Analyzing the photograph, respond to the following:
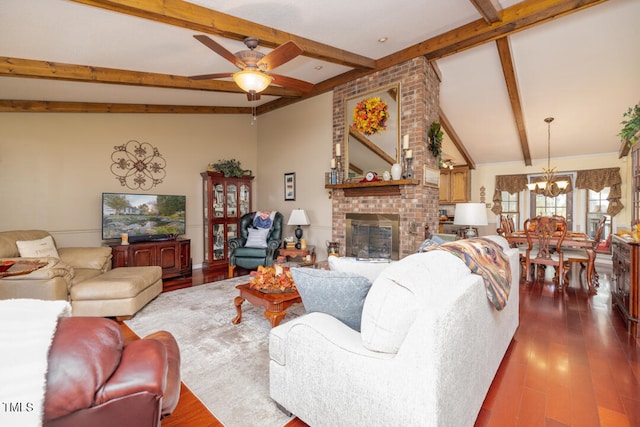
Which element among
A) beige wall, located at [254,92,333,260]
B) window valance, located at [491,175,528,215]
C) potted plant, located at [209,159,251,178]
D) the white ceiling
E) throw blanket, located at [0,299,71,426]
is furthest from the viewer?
window valance, located at [491,175,528,215]

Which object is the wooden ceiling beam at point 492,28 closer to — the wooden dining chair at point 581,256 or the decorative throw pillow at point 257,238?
the wooden dining chair at point 581,256

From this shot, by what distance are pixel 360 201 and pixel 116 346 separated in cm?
434

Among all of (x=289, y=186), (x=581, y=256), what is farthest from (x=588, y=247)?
(x=289, y=186)

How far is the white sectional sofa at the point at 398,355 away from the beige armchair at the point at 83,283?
7.31ft

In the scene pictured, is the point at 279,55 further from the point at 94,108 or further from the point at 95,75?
the point at 94,108

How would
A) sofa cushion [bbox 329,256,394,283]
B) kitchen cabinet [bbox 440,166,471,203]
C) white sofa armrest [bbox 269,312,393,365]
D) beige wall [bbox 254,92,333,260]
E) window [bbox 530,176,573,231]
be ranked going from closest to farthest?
white sofa armrest [bbox 269,312,393,365]
sofa cushion [bbox 329,256,394,283]
beige wall [bbox 254,92,333,260]
window [bbox 530,176,573,231]
kitchen cabinet [bbox 440,166,471,203]

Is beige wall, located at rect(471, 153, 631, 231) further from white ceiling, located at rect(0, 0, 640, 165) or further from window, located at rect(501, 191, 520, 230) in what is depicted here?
white ceiling, located at rect(0, 0, 640, 165)

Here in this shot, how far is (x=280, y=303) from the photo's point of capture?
257 cm

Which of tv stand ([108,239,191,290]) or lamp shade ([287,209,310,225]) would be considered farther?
lamp shade ([287,209,310,225])

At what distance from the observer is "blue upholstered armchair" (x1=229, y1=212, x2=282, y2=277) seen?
5056mm

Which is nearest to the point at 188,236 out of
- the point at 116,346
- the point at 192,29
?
the point at 192,29

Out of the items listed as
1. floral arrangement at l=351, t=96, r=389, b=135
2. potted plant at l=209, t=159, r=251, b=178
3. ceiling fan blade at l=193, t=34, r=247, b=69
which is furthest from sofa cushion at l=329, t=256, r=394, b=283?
potted plant at l=209, t=159, r=251, b=178

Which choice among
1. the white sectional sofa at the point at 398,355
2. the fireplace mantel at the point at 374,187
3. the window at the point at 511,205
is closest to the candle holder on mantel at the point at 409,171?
the fireplace mantel at the point at 374,187

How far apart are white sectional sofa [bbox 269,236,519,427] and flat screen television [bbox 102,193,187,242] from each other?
4.07 metres
